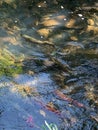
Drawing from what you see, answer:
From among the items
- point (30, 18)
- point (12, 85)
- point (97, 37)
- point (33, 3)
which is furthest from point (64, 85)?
point (33, 3)

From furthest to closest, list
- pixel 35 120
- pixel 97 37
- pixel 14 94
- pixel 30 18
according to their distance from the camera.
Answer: pixel 30 18 → pixel 97 37 → pixel 14 94 → pixel 35 120

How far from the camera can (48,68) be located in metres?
5.71

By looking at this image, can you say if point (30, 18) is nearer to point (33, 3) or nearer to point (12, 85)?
point (33, 3)

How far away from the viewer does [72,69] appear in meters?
5.75

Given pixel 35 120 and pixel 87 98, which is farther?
pixel 87 98

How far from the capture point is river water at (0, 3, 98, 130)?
446cm

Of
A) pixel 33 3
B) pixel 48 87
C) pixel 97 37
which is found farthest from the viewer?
pixel 33 3

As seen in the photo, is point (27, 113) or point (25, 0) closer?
point (27, 113)

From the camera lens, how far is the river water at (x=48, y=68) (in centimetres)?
446

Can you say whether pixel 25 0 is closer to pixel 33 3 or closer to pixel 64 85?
pixel 33 3

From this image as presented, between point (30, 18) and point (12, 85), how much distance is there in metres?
2.89

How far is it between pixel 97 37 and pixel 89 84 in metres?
1.80

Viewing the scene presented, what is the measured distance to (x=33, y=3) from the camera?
8.34 meters

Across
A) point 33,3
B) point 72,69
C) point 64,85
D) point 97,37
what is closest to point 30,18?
point 33,3
